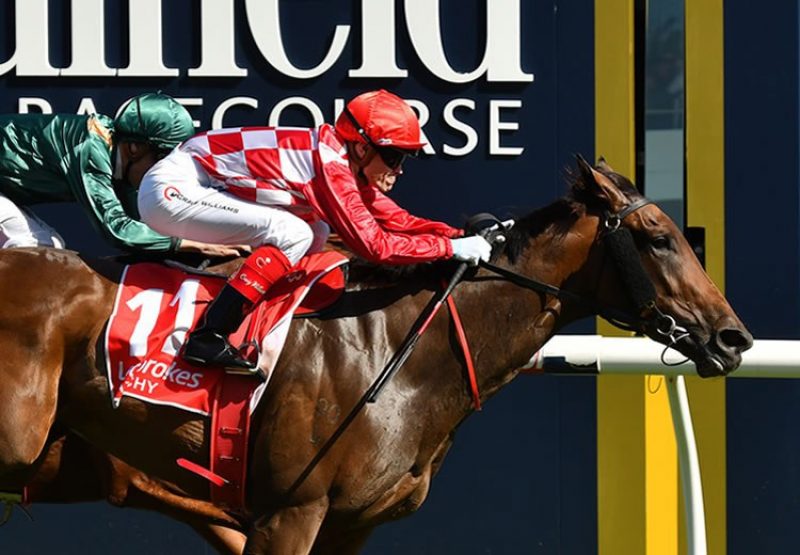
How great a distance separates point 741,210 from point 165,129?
7.35 ft

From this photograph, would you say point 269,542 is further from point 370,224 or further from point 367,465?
point 370,224

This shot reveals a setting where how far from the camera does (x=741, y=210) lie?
5.82 meters

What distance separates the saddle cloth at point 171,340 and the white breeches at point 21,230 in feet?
1.87

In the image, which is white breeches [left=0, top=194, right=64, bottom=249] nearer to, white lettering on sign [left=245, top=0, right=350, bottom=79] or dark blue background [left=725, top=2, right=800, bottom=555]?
white lettering on sign [left=245, top=0, right=350, bottom=79]

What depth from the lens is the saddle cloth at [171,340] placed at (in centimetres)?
461

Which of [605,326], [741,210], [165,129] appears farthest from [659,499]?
[165,129]

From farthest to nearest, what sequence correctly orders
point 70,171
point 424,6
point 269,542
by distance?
point 424,6
point 70,171
point 269,542

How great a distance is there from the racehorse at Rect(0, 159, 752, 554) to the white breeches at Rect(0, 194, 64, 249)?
30 cm

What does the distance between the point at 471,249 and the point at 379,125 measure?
18.7 inches

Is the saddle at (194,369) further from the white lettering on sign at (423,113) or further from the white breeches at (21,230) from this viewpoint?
the white lettering on sign at (423,113)

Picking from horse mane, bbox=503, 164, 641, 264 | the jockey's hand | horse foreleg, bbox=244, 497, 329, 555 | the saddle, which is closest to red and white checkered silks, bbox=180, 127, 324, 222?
the jockey's hand

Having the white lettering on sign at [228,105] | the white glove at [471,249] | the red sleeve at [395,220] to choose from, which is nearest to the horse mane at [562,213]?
the white glove at [471,249]

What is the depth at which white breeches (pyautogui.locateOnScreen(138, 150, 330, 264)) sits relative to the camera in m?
4.67

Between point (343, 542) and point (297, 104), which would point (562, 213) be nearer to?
point (343, 542)
